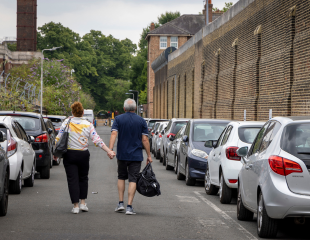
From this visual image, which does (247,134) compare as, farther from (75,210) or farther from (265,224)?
(265,224)

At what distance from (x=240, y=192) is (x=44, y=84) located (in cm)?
5227

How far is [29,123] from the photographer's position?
15.7m

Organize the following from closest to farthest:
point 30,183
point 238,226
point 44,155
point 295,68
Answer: point 238,226, point 30,183, point 44,155, point 295,68

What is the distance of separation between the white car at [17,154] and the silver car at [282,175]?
525cm

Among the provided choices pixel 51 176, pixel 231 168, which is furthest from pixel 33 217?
pixel 51 176

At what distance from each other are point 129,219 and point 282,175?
2817 millimetres

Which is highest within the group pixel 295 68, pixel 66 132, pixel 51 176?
pixel 295 68

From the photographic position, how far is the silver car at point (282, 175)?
6.49 m

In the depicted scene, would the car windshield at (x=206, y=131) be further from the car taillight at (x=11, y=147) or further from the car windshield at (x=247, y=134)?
the car taillight at (x=11, y=147)

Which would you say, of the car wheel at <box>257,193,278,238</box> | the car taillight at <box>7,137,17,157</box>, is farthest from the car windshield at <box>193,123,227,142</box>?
the car wheel at <box>257,193,278,238</box>

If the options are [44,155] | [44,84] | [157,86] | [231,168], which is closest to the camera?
[231,168]

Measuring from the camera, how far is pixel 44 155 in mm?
15180

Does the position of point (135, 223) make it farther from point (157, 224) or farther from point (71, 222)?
point (71, 222)

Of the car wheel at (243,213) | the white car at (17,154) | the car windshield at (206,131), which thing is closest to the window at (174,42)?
the car windshield at (206,131)
